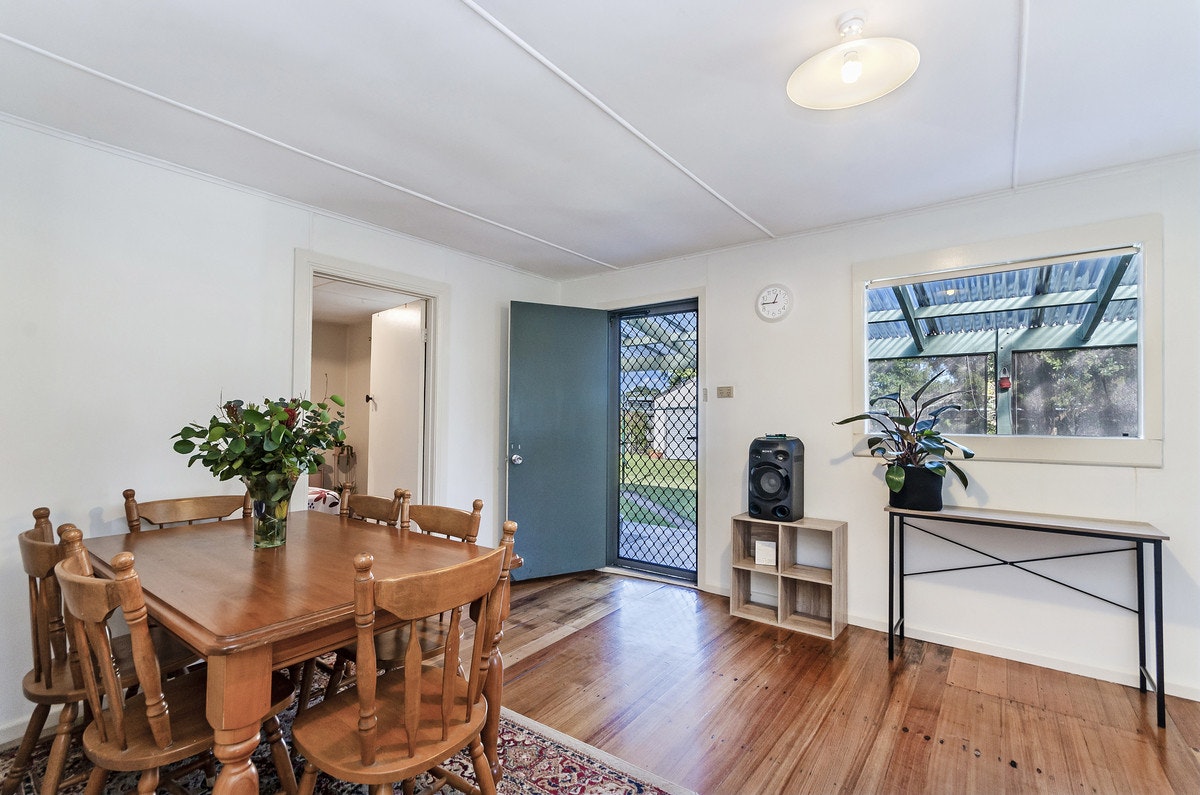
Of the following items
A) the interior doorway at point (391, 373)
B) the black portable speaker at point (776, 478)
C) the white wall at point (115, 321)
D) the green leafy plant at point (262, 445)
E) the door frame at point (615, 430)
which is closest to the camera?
the green leafy plant at point (262, 445)

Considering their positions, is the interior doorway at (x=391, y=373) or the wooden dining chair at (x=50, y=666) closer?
the wooden dining chair at (x=50, y=666)

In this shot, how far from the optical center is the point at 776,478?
3283mm

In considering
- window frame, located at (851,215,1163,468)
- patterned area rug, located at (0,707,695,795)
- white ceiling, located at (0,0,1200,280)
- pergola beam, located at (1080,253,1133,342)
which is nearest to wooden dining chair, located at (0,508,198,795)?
patterned area rug, located at (0,707,695,795)

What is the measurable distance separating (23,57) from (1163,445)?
4803mm

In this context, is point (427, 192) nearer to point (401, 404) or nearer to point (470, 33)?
point (470, 33)

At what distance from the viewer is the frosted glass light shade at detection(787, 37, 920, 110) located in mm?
1643

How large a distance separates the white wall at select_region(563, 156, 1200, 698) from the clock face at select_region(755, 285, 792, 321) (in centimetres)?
6

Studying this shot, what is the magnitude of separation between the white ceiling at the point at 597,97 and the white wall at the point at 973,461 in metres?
0.19

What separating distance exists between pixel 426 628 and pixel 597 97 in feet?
7.10

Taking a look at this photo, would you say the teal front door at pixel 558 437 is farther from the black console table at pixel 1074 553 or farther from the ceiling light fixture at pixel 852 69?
the ceiling light fixture at pixel 852 69

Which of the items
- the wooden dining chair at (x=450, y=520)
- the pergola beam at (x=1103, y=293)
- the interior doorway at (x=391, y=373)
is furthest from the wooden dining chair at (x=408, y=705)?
the pergola beam at (x=1103, y=293)

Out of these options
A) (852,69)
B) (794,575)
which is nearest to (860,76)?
(852,69)

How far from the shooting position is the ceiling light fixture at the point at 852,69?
5.34 ft

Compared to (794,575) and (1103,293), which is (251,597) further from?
(1103,293)
